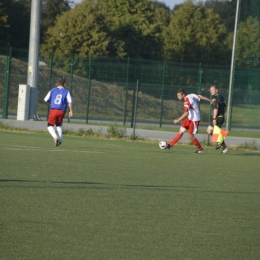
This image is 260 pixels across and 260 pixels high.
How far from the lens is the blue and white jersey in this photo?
1856 cm

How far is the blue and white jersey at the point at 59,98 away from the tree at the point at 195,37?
179 ft

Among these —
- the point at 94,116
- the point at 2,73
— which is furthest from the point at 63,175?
the point at 2,73

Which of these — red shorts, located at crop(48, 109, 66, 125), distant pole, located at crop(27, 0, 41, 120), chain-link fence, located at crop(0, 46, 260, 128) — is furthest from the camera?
chain-link fence, located at crop(0, 46, 260, 128)

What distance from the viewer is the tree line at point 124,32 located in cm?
6088

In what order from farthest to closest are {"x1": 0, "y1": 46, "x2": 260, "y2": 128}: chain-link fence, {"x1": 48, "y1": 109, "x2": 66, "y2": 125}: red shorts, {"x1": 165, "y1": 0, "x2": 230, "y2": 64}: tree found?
1. {"x1": 165, "y1": 0, "x2": 230, "y2": 64}: tree
2. {"x1": 0, "y1": 46, "x2": 260, "y2": 128}: chain-link fence
3. {"x1": 48, "y1": 109, "x2": 66, "y2": 125}: red shorts

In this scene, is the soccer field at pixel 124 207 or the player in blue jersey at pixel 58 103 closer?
the soccer field at pixel 124 207

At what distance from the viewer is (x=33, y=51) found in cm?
2902

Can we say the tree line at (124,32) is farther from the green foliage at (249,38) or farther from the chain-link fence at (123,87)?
the green foliage at (249,38)

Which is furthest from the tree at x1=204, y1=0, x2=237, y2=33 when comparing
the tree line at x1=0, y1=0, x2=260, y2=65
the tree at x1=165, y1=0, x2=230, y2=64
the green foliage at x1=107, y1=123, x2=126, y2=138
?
the green foliage at x1=107, y1=123, x2=126, y2=138

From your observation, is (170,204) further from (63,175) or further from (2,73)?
(2,73)

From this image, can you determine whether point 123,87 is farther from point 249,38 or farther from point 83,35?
point 83,35

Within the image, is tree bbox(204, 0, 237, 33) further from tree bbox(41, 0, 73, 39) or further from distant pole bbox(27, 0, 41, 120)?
distant pole bbox(27, 0, 41, 120)

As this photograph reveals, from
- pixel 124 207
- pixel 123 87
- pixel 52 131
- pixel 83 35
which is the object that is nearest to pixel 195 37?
pixel 83 35

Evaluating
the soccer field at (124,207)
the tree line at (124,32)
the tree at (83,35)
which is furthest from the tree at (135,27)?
the soccer field at (124,207)
